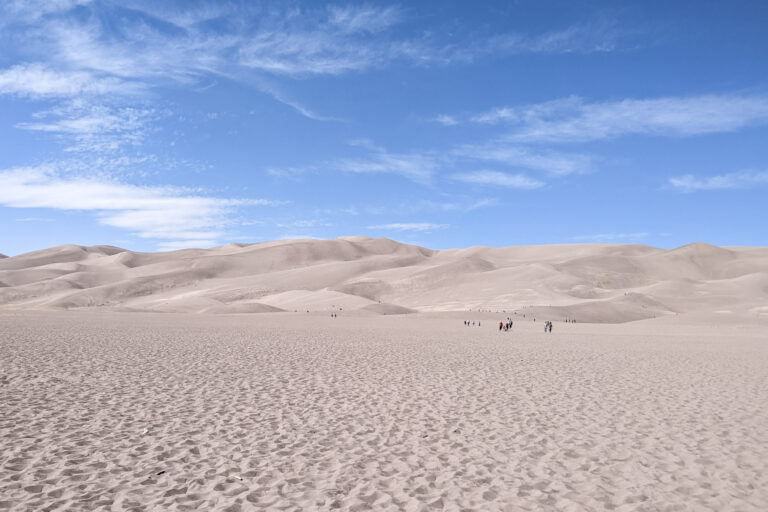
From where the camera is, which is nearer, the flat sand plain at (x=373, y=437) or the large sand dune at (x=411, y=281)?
the flat sand plain at (x=373, y=437)

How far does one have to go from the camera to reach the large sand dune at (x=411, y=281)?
79.2m

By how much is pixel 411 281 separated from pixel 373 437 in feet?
344

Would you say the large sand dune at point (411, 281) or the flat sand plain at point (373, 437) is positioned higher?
the large sand dune at point (411, 281)

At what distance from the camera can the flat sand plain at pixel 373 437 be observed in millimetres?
6426

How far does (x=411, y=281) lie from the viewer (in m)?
114

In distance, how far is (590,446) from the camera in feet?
28.1

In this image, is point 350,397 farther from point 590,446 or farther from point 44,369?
point 44,369

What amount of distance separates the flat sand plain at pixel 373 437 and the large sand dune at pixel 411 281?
5187 cm

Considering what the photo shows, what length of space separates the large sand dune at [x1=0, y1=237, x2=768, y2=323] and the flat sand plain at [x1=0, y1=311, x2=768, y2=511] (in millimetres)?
51866

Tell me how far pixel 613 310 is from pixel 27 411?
228 feet

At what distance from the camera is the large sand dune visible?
79.2 metres

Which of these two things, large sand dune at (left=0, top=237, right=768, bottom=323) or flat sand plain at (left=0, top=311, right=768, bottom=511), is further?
large sand dune at (left=0, top=237, right=768, bottom=323)

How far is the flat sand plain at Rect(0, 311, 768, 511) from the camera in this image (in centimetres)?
643

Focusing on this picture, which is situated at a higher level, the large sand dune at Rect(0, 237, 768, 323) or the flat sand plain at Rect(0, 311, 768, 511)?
the large sand dune at Rect(0, 237, 768, 323)
